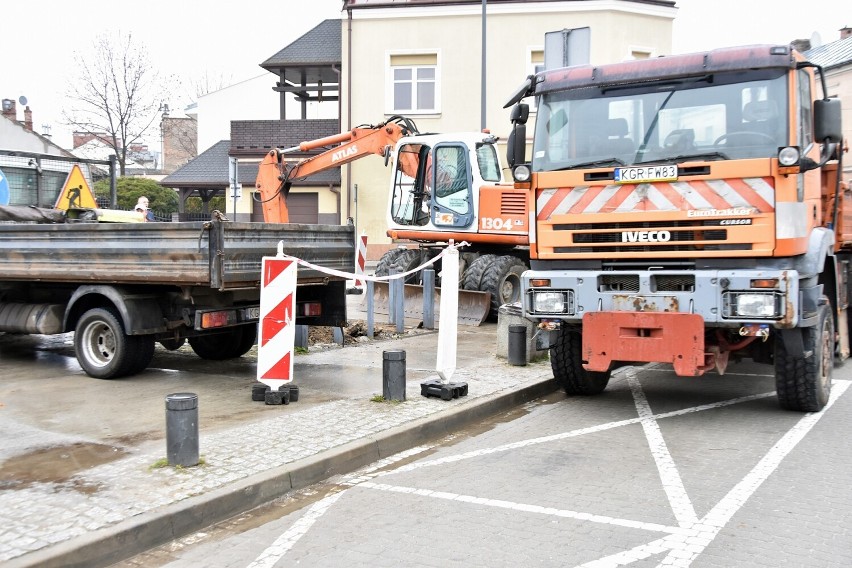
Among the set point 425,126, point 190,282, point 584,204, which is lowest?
point 190,282

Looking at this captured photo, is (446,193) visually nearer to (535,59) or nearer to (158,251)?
(158,251)

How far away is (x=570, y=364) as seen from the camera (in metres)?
8.67

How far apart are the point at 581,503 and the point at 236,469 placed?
2.29 m

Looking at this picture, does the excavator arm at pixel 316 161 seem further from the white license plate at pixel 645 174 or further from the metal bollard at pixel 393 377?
the white license plate at pixel 645 174

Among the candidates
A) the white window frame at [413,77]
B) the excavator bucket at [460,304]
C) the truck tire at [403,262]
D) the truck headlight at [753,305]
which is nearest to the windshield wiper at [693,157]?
the truck headlight at [753,305]

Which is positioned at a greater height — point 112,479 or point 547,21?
point 547,21

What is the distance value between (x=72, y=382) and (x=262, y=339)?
8.74 ft

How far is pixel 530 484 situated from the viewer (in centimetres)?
580

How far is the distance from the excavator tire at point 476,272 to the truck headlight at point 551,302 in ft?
21.0

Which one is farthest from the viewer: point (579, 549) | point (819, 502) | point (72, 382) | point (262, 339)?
point (72, 382)

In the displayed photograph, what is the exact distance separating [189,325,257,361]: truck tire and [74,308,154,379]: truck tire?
1.40m

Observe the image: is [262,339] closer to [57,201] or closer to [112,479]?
[112,479]

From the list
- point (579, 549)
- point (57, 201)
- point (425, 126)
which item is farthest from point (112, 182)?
point (425, 126)

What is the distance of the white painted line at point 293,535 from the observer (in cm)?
451
